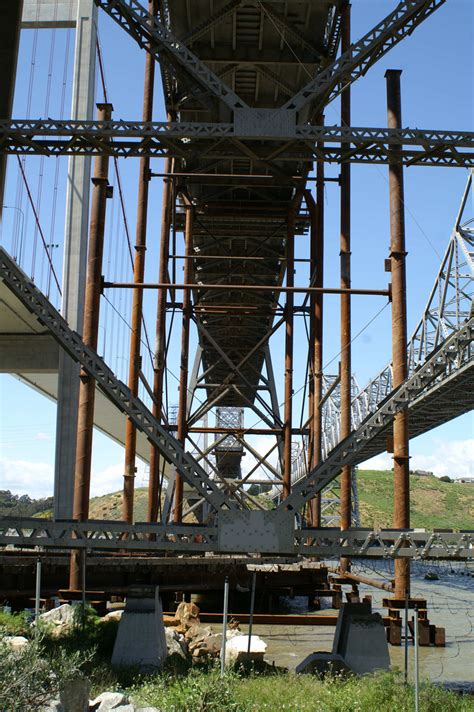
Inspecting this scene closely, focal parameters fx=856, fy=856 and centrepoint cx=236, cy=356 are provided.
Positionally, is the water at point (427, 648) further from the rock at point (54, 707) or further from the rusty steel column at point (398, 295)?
the rock at point (54, 707)

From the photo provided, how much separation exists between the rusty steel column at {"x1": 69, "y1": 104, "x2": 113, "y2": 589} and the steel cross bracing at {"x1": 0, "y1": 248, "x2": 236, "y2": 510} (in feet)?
15.2

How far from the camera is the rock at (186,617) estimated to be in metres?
18.1

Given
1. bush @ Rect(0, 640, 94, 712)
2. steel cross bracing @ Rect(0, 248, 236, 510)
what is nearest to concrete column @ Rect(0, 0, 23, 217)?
steel cross bracing @ Rect(0, 248, 236, 510)

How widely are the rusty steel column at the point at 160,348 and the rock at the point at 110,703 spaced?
46.8 feet

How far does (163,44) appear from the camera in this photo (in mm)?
15070

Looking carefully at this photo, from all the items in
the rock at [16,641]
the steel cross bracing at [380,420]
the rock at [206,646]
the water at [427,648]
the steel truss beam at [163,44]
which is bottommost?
the water at [427,648]

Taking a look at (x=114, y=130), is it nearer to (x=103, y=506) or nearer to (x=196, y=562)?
(x=196, y=562)

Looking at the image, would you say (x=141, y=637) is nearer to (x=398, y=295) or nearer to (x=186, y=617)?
(x=186, y=617)

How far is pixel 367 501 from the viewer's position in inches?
5482

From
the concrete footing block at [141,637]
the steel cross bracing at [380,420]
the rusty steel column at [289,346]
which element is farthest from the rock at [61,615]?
the rusty steel column at [289,346]

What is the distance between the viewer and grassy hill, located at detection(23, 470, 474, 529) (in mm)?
127875

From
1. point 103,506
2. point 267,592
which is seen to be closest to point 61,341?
point 267,592

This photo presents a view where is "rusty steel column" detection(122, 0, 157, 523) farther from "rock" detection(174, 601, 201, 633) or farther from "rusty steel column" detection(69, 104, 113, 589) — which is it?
"rock" detection(174, 601, 201, 633)

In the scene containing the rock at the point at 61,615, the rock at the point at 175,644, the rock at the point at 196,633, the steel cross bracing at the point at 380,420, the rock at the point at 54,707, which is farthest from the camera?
the rock at the point at 196,633
